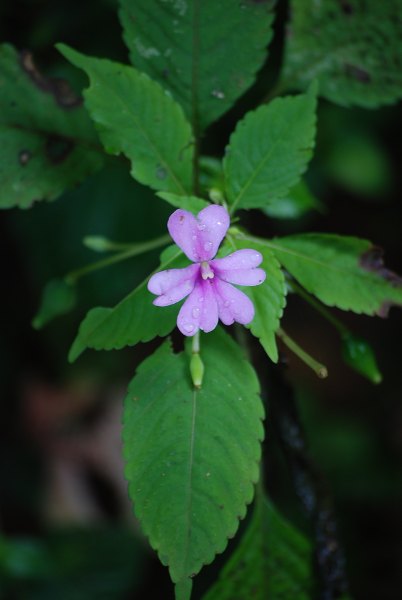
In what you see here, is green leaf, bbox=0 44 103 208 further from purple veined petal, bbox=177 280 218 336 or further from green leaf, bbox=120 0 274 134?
purple veined petal, bbox=177 280 218 336

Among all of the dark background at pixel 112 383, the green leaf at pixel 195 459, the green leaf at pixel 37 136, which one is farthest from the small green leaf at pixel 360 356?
the dark background at pixel 112 383

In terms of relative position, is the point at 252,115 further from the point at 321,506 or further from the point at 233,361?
the point at 321,506

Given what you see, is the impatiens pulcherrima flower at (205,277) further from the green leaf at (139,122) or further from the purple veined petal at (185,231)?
the green leaf at (139,122)

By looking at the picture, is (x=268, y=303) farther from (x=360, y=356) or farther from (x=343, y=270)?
(x=360, y=356)

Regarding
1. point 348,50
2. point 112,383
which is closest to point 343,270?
point 348,50

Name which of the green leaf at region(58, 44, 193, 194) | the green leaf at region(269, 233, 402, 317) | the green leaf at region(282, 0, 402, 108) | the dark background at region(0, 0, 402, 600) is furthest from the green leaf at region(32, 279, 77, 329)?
the dark background at region(0, 0, 402, 600)
